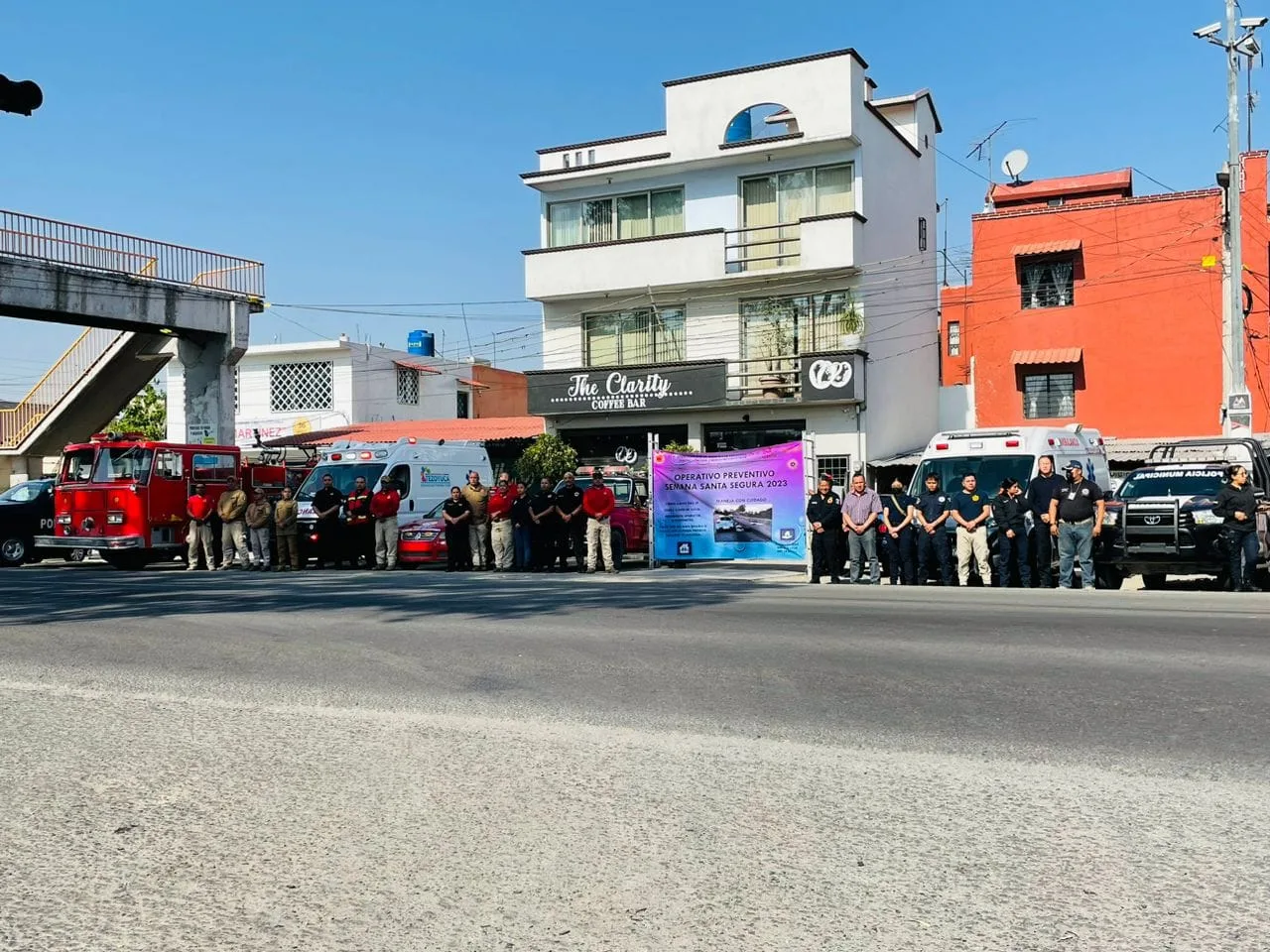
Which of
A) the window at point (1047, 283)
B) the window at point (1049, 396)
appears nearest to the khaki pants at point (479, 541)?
the window at point (1049, 396)

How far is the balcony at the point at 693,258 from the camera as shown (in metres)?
29.0

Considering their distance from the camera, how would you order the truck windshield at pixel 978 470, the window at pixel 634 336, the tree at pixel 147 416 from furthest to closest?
the tree at pixel 147 416, the window at pixel 634 336, the truck windshield at pixel 978 470

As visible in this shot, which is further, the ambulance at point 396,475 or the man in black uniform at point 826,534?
the ambulance at point 396,475

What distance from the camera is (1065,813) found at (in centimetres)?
510

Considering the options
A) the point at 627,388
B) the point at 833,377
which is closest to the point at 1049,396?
the point at 833,377

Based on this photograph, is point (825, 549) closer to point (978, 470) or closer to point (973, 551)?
point (973, 551)

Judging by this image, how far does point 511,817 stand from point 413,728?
6.19 ft

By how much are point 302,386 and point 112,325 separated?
1490 cm

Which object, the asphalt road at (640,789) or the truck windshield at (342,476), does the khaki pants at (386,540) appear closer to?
the truck windshield at (342,476)

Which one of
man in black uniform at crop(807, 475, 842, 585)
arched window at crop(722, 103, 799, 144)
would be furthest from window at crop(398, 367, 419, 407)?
man in black uniform at crop(807, 475, 842, 585)

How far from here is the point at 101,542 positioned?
2262 centimetres

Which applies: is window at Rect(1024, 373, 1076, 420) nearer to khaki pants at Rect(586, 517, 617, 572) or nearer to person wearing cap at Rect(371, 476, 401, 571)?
khaki pants at Rect(586, 517, 617, 572)

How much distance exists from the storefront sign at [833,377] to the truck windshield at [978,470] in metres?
10.3

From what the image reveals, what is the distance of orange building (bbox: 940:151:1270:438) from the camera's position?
32.7 m
